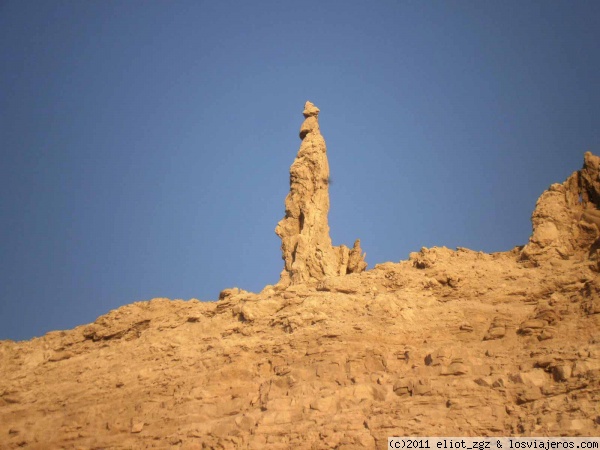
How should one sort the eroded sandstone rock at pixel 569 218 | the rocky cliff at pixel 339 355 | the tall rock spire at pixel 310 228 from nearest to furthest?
the rocky cliff at pixel 339 355
the eroded sandstone rock at pixel 569 218
the tall rock spire at pixel 310 228

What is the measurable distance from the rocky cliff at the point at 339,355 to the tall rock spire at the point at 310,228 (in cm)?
6

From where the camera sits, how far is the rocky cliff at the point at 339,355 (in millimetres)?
24188

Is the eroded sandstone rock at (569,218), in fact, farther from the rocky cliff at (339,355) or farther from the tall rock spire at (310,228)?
the tall rock spire at (310,228)

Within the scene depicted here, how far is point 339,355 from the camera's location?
88.7 feet

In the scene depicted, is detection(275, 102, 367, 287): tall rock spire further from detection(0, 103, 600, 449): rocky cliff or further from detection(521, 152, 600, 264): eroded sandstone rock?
detection(521, 152, 600, 264): eroded sandstone rock

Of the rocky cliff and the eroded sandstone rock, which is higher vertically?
the eroded sandstone rock

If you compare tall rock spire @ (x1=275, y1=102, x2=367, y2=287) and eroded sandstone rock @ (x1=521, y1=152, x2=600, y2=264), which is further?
tall rock spire @ (x1=275, y1=102, x2=367, y2=287)

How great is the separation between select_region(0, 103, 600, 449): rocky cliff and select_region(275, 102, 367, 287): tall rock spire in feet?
0.20

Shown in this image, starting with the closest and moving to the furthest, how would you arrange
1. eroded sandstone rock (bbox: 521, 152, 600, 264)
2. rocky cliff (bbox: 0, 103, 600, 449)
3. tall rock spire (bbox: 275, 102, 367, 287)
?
rocky cliff (bbox: 0, 103, 600, 449) < eroded sandstone rock (bbox: 521, 152, 600, 264) < tall rock spire (bbox: 275, 102, 367, 287)

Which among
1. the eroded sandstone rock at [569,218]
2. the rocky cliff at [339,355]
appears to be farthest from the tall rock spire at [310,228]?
the eroded sandstone rock at [569,218]

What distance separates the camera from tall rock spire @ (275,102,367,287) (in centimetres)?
3212

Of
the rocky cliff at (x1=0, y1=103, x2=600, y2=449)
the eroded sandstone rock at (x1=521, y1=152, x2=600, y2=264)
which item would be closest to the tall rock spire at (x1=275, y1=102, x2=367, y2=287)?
the rocky cliff at (x1=0, y1=103, x2=600, y2=449)

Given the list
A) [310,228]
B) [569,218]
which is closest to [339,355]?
[310,228]

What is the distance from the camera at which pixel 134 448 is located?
2730 cm
